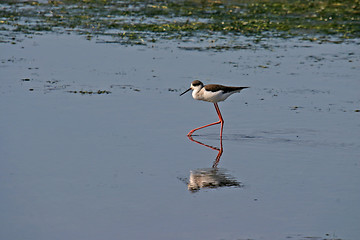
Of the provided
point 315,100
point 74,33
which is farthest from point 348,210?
point 74,33

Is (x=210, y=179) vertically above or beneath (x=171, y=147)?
above

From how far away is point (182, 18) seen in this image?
94.8ft

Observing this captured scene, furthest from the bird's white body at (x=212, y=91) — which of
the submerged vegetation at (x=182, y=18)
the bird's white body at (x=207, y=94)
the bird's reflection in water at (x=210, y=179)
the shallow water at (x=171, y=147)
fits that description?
the submerged vegetation at (x=182, y=18)

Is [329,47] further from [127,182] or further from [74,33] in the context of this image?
[127,182]

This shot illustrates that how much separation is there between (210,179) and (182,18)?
18.4 metres

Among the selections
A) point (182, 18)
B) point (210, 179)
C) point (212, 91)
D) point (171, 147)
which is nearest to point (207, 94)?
point (212, 91)

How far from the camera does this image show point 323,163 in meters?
12.1

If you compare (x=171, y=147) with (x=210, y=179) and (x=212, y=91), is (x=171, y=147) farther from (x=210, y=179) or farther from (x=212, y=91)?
(x=212, y=91)

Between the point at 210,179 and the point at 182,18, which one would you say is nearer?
the point at 210,179

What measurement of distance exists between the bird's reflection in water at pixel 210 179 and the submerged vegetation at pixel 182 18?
13107 mm

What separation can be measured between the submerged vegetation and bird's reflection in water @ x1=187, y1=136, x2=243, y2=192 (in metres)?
13.1

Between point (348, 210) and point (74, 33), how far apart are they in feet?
57.3

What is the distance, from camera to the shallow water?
9.25 meters

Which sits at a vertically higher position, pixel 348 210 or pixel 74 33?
pixel 348 210
